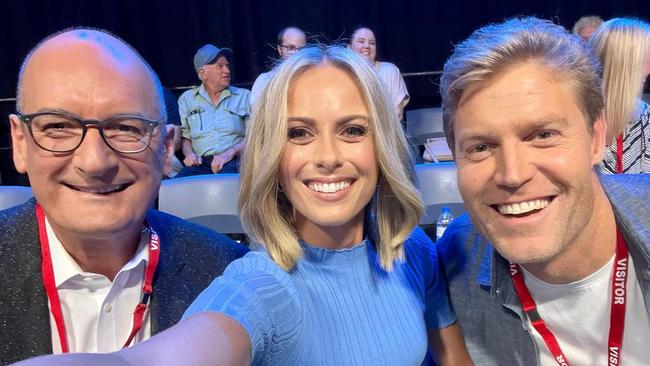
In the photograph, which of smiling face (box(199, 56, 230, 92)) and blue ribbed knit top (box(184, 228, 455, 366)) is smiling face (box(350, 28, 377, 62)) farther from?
blue ribbed knit top (box(184, 228, 455, 366))

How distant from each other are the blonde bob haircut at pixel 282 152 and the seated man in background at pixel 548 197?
0.16 m

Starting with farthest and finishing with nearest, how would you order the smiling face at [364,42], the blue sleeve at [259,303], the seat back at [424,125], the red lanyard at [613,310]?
the seat back at [424,125]
the smiling face at [364,42]
the red lanyard at [613,310]
the blue sleeve at [259,303]

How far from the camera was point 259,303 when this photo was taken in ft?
3.76

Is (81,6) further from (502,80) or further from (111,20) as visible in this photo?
(502,80)

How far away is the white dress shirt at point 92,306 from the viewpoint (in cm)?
141

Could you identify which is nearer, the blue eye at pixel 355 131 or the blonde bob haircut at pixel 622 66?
the blue eye at pixel 355 131

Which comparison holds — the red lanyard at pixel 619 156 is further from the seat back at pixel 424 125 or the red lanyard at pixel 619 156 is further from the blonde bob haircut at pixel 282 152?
the seat back at pixel 424 125

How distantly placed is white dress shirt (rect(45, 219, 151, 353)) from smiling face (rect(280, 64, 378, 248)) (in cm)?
46

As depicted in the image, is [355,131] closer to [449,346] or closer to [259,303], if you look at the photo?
[259,303]

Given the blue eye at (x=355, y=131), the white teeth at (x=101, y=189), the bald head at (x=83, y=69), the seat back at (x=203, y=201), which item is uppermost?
the bald head at (x=83, y=69)

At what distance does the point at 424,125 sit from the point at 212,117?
206 cm

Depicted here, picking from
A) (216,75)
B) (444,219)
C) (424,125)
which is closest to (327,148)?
(444,219)

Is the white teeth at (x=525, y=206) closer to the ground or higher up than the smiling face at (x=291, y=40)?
higher up

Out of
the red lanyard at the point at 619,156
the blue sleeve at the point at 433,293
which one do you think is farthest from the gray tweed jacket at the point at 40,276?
the red lanyard at the point at 619,156
